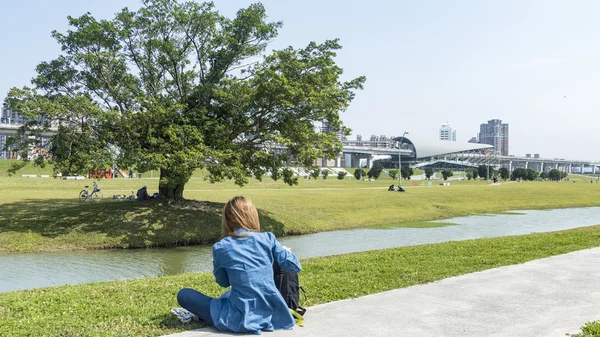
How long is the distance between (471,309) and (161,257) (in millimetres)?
13111

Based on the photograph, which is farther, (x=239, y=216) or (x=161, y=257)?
(x=161, y=257)

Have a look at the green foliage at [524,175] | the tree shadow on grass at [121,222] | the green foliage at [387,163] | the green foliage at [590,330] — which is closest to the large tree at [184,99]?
the tree shadow on grass at [121,222]

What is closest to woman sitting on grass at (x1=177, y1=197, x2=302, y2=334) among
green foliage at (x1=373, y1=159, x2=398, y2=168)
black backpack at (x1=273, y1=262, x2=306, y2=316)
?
black backpack at (x1=273, y1=262, x2=306, y2=316)

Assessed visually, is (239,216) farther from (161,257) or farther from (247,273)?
(161,257)

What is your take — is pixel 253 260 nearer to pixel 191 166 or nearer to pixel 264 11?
pixel 191 166

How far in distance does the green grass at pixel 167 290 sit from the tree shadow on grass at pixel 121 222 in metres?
10.9

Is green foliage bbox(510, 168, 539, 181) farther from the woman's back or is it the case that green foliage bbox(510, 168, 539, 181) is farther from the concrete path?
the woman's back

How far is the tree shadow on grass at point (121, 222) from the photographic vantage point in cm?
1975

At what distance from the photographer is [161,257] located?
17609mm

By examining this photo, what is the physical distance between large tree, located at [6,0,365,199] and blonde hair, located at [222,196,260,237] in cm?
1535

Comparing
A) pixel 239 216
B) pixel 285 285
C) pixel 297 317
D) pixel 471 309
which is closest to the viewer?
pixel 239 216

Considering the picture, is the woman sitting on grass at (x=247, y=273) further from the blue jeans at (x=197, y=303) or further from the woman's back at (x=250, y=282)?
the blue jeans at (x=197, y=303)

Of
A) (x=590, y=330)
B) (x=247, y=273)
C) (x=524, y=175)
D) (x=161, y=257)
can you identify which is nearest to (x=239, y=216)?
(x=247, y=273)

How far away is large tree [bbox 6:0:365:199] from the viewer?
21.0 m
